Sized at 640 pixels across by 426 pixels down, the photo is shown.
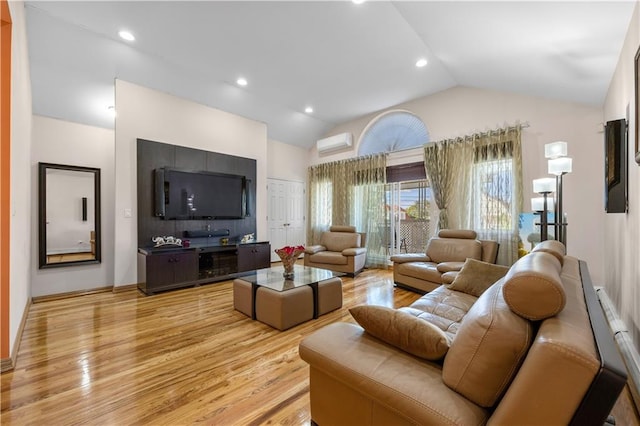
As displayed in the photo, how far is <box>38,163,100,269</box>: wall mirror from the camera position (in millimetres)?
3752

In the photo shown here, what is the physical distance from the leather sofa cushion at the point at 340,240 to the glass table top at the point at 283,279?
180 cm

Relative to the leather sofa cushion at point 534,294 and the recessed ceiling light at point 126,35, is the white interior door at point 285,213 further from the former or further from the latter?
the leather sofa cushion at point 534,294

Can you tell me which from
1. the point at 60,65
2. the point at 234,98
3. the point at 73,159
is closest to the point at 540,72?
the point at 234,98

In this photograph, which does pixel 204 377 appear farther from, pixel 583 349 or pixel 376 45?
pixel 376 45

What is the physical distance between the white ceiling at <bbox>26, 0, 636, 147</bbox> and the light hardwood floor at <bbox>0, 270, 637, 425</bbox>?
2830 millimetres

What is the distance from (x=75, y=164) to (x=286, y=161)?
13.0ft

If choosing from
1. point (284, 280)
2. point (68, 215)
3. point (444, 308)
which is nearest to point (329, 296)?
point (284, 280)

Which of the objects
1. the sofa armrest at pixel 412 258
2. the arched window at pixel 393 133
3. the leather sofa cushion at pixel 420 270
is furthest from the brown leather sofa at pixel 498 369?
the arched window at pixel 393 133

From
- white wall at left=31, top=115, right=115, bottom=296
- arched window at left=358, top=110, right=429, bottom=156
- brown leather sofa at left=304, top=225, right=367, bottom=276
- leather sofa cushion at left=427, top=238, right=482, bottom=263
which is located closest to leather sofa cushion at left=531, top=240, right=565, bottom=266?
leather sofa cushion at left=427, top=238, right=482, bottom=263

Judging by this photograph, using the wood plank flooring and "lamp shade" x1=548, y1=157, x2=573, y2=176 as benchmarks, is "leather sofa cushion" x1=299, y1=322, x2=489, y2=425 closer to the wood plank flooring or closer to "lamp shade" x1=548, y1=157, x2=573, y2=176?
the wood plank flooring

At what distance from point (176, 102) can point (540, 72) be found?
5178 millimetres

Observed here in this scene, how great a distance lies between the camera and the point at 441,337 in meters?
1.14

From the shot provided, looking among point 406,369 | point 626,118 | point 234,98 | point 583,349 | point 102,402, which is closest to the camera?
point 583,349

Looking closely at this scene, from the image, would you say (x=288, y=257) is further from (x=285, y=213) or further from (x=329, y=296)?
(x=285, y=213)
